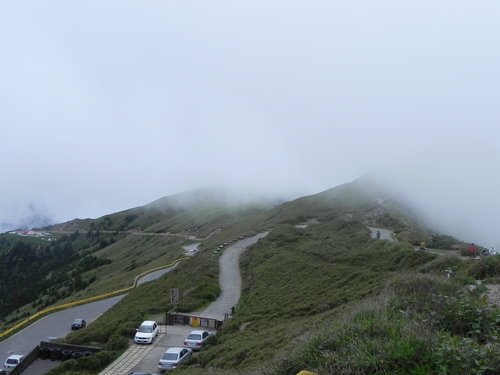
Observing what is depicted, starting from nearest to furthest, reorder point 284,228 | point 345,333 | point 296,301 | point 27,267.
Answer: point 345,333
point 296,301
point 284,228
point 27,267

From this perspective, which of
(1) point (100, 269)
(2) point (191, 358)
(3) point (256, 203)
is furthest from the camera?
(3) point (256, 203)

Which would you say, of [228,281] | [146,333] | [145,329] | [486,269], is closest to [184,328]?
[145,329]

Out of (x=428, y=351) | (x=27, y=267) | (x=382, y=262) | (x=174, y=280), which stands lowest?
(x=27, y=267)

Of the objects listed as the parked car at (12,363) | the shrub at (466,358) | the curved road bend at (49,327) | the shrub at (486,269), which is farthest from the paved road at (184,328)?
the shrub at (466,358)

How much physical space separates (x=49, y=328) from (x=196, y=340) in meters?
25.4

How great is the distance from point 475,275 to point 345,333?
10942mm

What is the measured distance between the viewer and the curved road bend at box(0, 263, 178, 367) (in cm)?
3918

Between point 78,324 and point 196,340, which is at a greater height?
point 196,340

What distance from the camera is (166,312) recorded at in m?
32.6

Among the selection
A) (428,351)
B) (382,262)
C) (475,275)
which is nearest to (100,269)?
(382,262)

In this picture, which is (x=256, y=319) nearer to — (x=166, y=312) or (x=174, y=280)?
(x=166, y=312)

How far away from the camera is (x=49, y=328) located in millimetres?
44781

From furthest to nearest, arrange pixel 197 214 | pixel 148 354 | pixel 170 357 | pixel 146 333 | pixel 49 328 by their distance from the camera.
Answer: pixel 197 214, pixel 49 328, pixel 146 333, pixel 148 354, pixel 170 357

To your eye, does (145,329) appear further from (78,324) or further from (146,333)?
(78,324)
